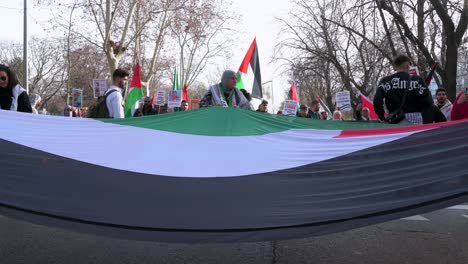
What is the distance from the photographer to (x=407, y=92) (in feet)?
17.4

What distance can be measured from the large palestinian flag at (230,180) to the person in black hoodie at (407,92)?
1.59 meters

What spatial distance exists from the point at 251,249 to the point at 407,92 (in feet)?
8.42

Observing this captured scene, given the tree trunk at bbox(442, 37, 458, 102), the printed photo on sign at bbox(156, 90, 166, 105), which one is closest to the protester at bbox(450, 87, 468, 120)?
the tree trunk at bbox(442, 37, 458, 102)

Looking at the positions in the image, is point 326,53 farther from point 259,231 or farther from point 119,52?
point 259,231

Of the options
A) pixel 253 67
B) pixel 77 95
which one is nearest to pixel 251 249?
pixel 253 67

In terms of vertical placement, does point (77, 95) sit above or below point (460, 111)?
above

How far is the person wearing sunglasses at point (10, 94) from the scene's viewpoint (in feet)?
17.7

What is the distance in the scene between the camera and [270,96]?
14.7 metres

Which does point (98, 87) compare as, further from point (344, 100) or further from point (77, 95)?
point (344, 100)

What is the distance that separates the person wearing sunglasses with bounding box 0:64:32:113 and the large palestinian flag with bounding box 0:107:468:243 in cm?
161

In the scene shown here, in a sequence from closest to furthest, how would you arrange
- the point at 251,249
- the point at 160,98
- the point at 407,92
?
the point at 251,249 < the point at 407,92 < the point at 160,98

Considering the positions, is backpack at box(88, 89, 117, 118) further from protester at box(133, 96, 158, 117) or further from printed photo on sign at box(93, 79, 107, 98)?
printed photo on sign at box(93, 79, 107, 98)

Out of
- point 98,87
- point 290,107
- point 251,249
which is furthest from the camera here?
point 98,87

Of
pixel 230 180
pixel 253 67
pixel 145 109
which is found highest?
pixel 253 67
